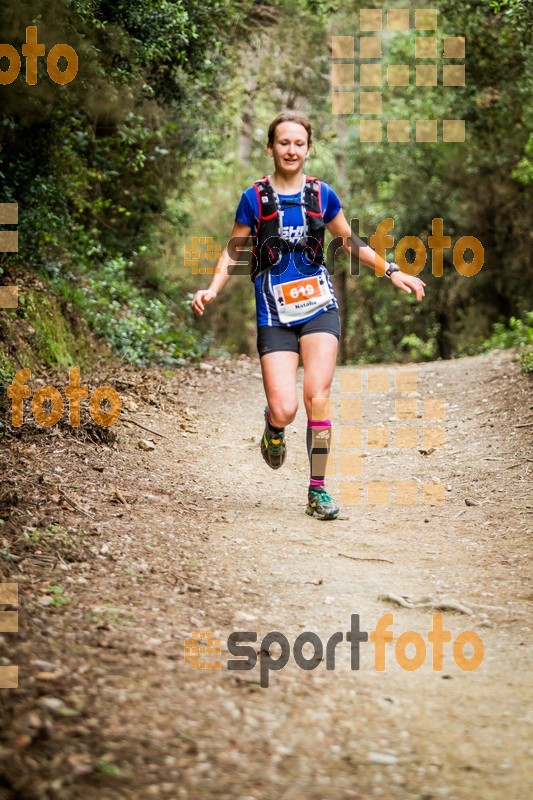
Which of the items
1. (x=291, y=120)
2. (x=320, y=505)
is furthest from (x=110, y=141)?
(x=320, y=505)

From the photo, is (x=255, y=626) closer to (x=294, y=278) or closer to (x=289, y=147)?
(x=294, y=278)

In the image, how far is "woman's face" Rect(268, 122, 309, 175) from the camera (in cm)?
509

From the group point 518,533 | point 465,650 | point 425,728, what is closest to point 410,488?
point 518,533

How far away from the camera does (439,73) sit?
711 inches

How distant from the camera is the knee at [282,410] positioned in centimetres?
525

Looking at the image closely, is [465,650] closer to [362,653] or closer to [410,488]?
[362,653]

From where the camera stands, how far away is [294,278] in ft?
17.2

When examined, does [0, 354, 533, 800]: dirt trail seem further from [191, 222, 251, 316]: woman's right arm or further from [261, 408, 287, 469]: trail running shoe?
[191, 222, 251, 316]: woman's right arm

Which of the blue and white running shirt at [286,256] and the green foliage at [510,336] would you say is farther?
the green foliage at [510,336]

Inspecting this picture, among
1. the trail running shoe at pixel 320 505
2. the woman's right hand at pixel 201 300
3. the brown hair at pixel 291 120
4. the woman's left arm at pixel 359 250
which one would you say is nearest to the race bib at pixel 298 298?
the woman's left arm at pixel 359 250

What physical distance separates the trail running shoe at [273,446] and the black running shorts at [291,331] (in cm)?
52

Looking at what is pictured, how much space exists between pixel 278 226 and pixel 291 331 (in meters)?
0.68

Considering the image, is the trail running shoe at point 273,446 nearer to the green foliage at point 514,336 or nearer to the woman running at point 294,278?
the woman running at point 294,278

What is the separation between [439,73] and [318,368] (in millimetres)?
15010
